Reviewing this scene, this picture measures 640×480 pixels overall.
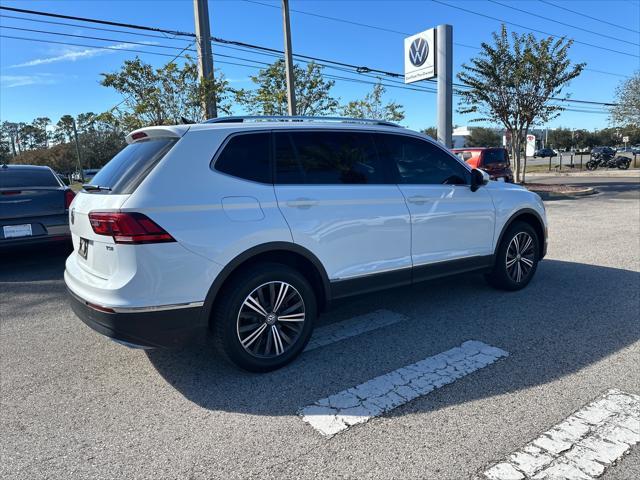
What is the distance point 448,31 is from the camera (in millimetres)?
17562

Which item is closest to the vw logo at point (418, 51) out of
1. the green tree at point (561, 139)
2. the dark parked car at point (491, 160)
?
the dark parked car at point (491, 160)

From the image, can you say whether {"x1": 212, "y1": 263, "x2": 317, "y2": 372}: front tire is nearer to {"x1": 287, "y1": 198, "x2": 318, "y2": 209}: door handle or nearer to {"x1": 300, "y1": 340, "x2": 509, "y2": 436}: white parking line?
{"x1": 287, "y1": 198, "x2": 318, "y2": 209}: door handle

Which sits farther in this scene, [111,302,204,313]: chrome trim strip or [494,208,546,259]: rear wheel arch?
[494,208,546,259]: rear wheel arch

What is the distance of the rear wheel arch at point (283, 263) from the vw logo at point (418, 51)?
55.6 ft

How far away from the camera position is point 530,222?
5.43 metres

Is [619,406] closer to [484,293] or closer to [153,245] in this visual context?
[484,293]

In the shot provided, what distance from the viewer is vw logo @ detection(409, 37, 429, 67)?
1827 cm

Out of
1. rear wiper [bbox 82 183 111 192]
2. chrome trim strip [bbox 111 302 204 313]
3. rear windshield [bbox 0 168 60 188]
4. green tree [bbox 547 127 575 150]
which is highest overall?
green tree [bbox 547 127 575 150]

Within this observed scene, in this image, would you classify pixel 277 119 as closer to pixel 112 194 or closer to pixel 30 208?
pixel 112 194

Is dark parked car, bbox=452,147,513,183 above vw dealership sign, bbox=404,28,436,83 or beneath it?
beneath

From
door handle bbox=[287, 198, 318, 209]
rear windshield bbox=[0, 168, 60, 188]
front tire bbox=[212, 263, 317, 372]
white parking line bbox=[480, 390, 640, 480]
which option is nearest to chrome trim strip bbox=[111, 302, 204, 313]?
front tire bbox=[212, 263, 317, 372]

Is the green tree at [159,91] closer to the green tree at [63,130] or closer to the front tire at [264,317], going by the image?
the front tire at [264,317]

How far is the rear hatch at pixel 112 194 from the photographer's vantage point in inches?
118

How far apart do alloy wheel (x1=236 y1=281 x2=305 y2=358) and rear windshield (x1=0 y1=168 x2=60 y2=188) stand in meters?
5.19
